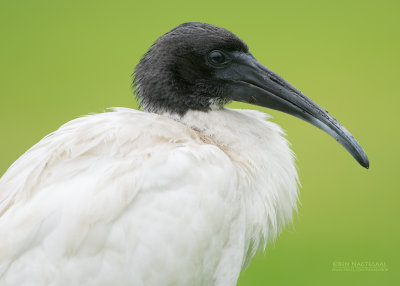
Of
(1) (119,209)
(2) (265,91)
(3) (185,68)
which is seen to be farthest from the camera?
(2) (265,91)

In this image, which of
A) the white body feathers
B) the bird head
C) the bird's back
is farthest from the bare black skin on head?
the bird's back

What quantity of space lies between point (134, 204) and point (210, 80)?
735 mm

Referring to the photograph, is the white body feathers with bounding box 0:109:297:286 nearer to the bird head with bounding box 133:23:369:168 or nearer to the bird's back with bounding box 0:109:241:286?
the bird's back with bounding box 0:109:241:286

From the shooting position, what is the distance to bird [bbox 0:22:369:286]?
7.44 feet

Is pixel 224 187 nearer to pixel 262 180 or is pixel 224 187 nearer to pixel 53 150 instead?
pixel 262 180

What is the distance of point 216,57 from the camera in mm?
2791

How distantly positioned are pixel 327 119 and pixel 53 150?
113 cm

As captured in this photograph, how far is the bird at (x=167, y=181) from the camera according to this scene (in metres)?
2.27

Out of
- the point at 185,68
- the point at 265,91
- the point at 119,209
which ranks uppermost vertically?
the point at 185,68

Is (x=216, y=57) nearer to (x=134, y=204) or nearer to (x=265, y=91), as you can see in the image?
(x=265, y=91)

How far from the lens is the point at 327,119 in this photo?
2797mm

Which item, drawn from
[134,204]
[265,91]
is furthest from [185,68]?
[134,204]

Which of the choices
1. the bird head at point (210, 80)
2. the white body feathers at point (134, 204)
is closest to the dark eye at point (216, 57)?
the bird head at point (210, 80)

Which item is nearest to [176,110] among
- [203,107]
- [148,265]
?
[203,107]
